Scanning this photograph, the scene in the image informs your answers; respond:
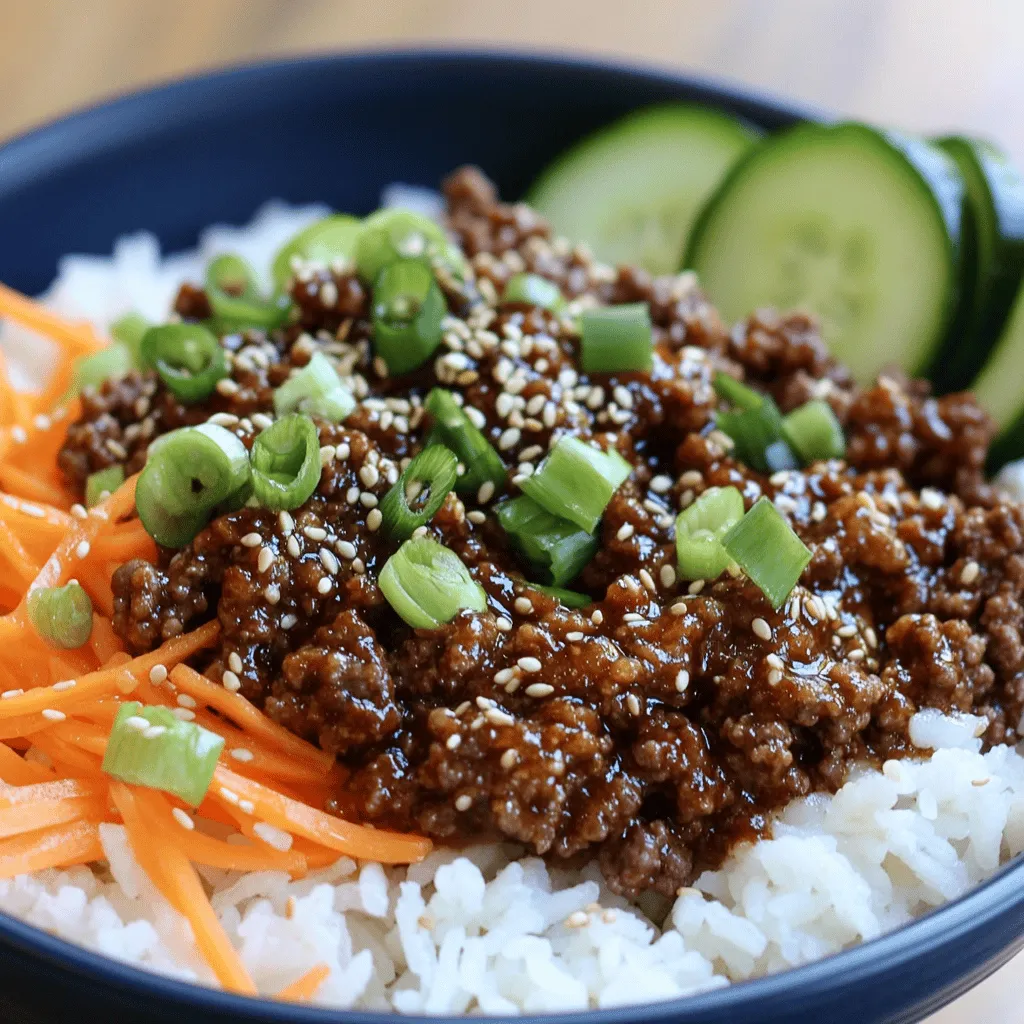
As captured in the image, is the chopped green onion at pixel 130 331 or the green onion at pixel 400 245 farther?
the chopped green onion at pixel 130 331

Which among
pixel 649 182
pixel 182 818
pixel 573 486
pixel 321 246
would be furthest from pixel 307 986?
pixel 649 182

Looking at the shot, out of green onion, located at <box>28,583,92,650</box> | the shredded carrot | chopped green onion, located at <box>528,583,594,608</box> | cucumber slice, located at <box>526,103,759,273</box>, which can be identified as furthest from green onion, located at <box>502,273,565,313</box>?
the shredded carrot

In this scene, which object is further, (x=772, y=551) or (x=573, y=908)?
(x=772, y=551)

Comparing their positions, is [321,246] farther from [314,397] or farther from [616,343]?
[616,343]

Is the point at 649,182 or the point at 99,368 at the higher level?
the point at 649,182

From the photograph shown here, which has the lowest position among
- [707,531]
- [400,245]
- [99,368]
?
[99,368]

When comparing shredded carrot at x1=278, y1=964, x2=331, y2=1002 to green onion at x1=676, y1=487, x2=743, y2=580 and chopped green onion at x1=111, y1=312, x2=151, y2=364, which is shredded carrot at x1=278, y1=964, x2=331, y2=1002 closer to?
green onion at x1=676, y1=487, x2=743, y2=580

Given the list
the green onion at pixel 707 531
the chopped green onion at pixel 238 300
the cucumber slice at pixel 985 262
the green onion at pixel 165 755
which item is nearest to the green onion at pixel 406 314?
the chopped green onion at pixel 238 300

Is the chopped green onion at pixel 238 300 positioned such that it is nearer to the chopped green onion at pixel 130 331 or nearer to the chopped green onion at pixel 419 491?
the chopped green onion at pixel 130 331
